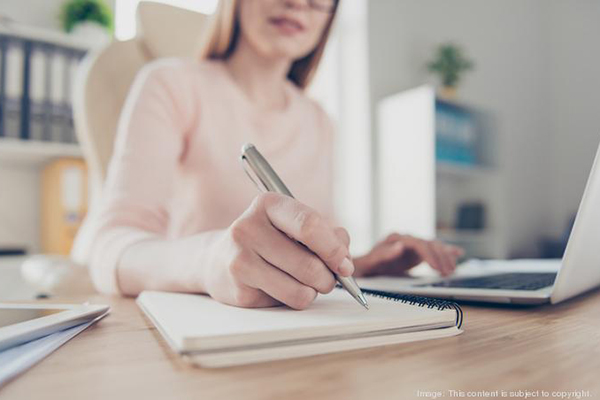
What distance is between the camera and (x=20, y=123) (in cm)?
167

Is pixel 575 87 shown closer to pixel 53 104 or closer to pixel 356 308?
pixel 53 104

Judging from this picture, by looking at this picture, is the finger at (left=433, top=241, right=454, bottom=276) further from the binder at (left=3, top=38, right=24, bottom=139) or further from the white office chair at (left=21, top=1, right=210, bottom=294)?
the binder at (left=3, top=38, right=24, bottom=139)

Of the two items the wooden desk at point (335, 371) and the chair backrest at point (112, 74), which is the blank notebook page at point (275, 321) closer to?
the wooden desk at point (335, 371)

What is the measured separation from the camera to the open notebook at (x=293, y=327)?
9.1 inches

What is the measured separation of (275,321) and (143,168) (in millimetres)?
532

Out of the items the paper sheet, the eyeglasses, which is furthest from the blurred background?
the paper sheet

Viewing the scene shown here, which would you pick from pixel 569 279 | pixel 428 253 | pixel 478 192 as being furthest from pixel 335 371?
pixel 478 192

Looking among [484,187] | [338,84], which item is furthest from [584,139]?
[338,84]

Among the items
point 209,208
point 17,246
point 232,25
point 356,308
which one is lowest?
point 17,246

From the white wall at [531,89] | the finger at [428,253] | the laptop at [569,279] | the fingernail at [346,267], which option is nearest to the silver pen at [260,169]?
the fingernail at [346,267]

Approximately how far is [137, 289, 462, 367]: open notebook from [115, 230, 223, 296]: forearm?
2.8 inches

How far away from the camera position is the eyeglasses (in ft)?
3.10

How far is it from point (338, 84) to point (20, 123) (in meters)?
1.74

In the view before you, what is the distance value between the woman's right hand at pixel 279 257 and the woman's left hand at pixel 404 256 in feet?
0.95
